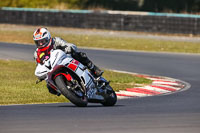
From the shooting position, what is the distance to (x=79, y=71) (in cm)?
1069

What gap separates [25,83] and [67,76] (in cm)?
566

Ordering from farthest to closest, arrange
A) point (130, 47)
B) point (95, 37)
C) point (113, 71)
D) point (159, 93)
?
point (95, 37) < point (130, 47) < point (113, 71) < point (159, 93)

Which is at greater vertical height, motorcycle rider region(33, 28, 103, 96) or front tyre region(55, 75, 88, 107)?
motorcycle rider region(33, 28, 103, 96)

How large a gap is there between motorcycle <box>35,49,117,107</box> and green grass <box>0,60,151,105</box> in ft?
6.52

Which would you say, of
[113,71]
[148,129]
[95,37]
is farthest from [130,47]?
[148,129]

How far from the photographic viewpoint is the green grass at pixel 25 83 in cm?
1303

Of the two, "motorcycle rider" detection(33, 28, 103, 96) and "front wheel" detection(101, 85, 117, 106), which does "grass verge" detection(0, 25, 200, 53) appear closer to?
"front wheel" detection(101, 85, 117, 106)

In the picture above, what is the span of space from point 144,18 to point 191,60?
12.6 meters

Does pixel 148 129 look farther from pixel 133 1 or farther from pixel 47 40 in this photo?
pixel 133 1

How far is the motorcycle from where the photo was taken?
10383mm

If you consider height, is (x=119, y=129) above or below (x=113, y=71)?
above

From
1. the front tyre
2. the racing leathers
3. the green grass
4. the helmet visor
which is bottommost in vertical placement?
the green grass

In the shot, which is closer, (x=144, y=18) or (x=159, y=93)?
(x=159, y=93)

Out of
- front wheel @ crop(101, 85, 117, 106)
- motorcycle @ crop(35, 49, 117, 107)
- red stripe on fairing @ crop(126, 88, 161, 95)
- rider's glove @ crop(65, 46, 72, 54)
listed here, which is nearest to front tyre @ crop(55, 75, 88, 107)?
motorcycle @ crop(35, 49, 117, 107)
